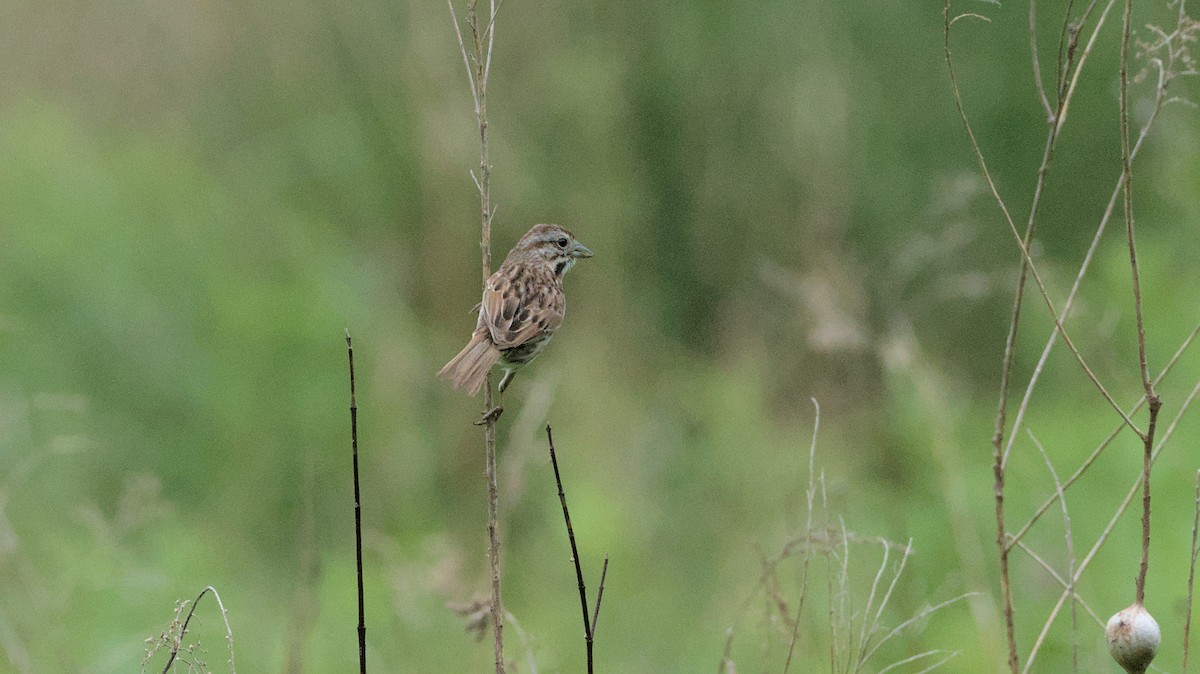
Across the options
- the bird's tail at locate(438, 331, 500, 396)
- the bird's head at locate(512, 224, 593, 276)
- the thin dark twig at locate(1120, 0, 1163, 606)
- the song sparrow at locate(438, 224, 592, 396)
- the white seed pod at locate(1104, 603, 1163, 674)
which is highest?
the bird's head at locate(512, 224, 593, 276)

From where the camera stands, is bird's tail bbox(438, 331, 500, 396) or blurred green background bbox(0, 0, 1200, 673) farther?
blurred green background bbox(0, 0, 1200, 673)

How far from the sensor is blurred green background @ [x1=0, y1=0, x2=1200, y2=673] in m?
4.68

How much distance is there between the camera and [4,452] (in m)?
5.06

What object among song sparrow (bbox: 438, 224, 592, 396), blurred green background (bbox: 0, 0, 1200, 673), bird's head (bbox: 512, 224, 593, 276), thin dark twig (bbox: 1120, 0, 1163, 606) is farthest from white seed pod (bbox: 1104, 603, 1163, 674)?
blurred green background (bbox: 0, 0, 1200, 673)

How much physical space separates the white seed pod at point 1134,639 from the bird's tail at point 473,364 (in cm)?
141

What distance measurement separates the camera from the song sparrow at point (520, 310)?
9.71 ft

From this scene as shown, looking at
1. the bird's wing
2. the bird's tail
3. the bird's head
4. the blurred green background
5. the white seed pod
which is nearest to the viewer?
the white seed pod

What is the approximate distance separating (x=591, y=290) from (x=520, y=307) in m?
2.19

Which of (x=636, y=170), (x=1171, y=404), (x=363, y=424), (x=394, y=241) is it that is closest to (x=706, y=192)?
(x=636, y=170)

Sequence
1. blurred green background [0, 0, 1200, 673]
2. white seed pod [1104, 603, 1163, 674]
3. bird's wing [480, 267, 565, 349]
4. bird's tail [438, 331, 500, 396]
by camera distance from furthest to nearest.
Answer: blurred green background [0, 0, 1200, 673] < bird's wing [480, 267, 565, 349] < bird's tail [438, 331, 500, 396] < white seed pod [1104, 603, 1163, 674]

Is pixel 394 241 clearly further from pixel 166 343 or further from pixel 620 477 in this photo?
pixel 620 477

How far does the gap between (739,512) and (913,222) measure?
138 cm

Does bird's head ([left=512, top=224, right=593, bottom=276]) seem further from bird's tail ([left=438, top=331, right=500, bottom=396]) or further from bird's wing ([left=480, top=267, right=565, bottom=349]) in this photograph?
bird's tail ([left=438, top=331, right=500, bottom=396])

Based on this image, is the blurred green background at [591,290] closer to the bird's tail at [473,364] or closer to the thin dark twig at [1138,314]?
the bird's tail at [473,364]
